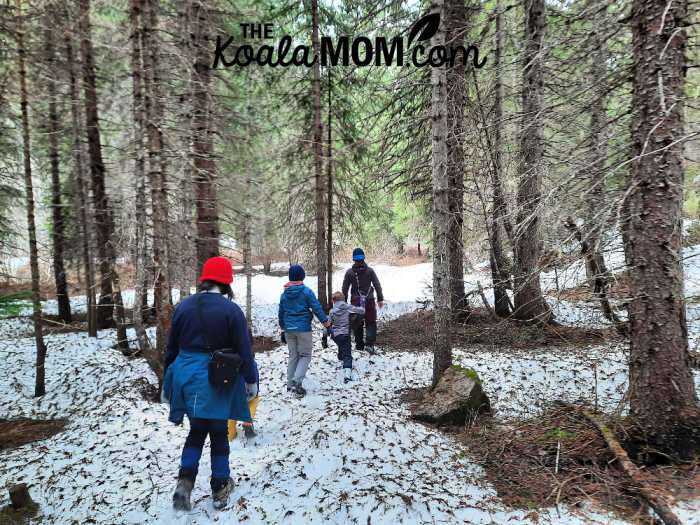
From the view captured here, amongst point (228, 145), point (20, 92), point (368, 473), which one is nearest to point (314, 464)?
point (368, 473)

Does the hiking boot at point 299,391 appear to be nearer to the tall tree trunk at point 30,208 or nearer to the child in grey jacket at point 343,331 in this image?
the child in grey jacket at point 343,331

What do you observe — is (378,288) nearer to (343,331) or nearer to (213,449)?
(343,331)

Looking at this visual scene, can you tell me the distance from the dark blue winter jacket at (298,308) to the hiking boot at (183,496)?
3.16 meters

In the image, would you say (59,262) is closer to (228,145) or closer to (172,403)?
(228,145)

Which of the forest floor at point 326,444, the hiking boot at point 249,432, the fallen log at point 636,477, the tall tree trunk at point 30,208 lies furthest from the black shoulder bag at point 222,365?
the tall tree trunk at point 30,208

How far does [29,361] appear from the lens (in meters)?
9.48

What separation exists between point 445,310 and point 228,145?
29.6 ft

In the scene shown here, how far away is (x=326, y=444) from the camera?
4.61m

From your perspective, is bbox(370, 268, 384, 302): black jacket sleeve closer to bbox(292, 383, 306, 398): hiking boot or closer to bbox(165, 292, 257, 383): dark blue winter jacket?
bbox(292, 383, 306, 398): hiking boot

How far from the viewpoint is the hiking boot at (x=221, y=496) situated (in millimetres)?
3576

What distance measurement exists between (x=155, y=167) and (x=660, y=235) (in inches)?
274

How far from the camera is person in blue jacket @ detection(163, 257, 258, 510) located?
3584 mm

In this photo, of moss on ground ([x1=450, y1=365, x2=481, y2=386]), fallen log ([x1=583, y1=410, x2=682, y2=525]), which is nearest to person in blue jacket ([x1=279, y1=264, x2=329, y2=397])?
moss on ground ([x1=450, y1=365, x2=481, y2=386])

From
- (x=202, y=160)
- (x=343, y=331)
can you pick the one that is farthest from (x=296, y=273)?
(x=202, y=160)
